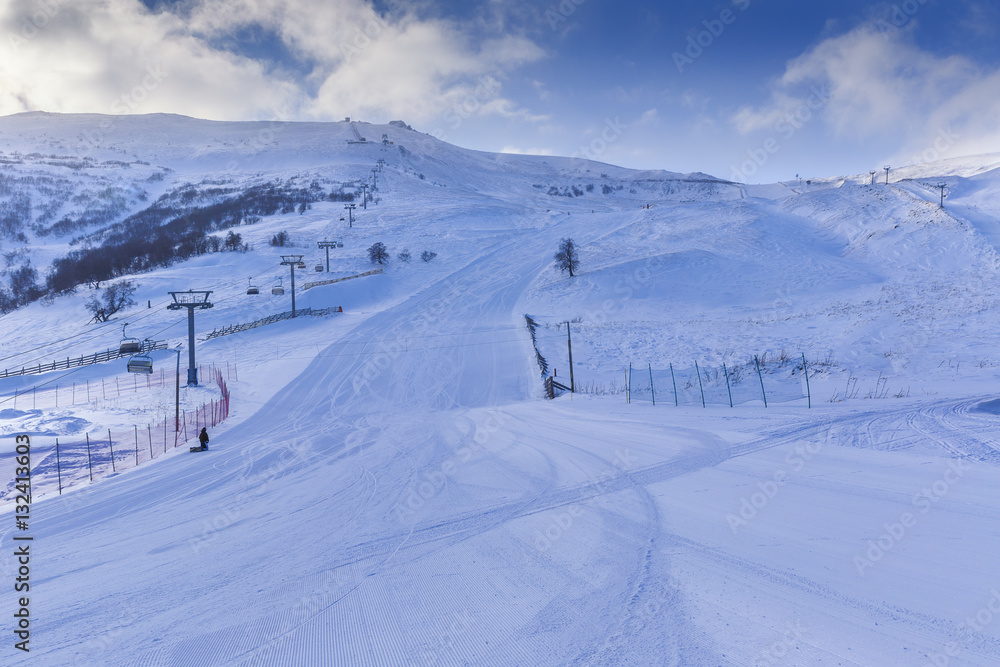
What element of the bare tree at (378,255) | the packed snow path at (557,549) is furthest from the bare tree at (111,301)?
the packed snow path at (557,549)

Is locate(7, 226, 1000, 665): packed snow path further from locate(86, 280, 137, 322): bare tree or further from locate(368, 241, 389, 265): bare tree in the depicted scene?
locate(368, 241, 389, 265): bare tree

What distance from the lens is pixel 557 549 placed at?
8.48m

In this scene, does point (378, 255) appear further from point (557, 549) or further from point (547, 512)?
point (557, 549)

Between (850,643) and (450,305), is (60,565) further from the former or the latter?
(450,305)

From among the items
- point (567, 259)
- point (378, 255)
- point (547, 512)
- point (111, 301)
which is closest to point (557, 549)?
point (547, 512)

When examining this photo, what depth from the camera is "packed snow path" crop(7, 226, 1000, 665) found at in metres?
6.12

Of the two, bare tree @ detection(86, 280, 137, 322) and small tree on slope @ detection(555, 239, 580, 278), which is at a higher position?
small tree on slope @ detection(555, 239, 580, 278)

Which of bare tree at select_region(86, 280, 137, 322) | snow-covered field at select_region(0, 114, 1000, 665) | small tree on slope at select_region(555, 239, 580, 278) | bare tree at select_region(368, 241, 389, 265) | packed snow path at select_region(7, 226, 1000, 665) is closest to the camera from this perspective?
packed snow path at select_region(7, 226, 1000, 665)

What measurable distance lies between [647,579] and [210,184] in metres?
172

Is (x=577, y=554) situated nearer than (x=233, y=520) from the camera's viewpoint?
Yes

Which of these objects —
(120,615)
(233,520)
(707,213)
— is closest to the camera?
(120,615)

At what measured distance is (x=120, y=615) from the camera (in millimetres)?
7289

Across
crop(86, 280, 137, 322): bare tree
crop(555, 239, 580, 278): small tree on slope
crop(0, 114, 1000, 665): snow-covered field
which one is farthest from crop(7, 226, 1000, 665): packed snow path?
crop(86, 280, 137, 322): bare tree

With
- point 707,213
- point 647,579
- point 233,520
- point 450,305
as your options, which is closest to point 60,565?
point 233,520
